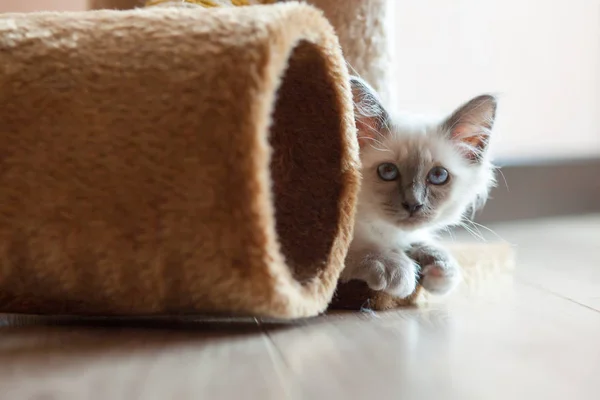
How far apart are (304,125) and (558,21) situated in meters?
1.38

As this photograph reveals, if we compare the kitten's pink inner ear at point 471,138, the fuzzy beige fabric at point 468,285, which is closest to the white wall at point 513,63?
the fuzzy beige fabric at point 468,285

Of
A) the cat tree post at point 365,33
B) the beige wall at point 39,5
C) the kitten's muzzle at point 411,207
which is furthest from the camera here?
the beige wall at point 39,5

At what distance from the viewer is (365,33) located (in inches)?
59.1

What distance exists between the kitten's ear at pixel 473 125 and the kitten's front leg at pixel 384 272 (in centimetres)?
29

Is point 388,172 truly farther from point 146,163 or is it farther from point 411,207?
point 146,163

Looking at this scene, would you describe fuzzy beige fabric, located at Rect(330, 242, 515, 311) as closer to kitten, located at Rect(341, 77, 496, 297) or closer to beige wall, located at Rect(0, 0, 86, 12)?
kitten, located at Rect(341, 77, 496, 297)

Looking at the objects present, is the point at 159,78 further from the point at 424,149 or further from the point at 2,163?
the point at 424,149

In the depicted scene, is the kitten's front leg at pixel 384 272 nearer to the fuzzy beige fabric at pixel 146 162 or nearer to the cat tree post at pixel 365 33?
the fuzzy beige fabric at pixel 146 162

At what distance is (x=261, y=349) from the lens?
79 cm

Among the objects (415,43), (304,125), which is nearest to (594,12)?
(415,43)

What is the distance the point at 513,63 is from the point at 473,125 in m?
0.96

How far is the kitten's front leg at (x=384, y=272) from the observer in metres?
0.99

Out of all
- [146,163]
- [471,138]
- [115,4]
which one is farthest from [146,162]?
[115,4]

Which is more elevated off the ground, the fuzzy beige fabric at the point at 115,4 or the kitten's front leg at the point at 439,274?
the fuzzy beige fabric at the point at 115,4
